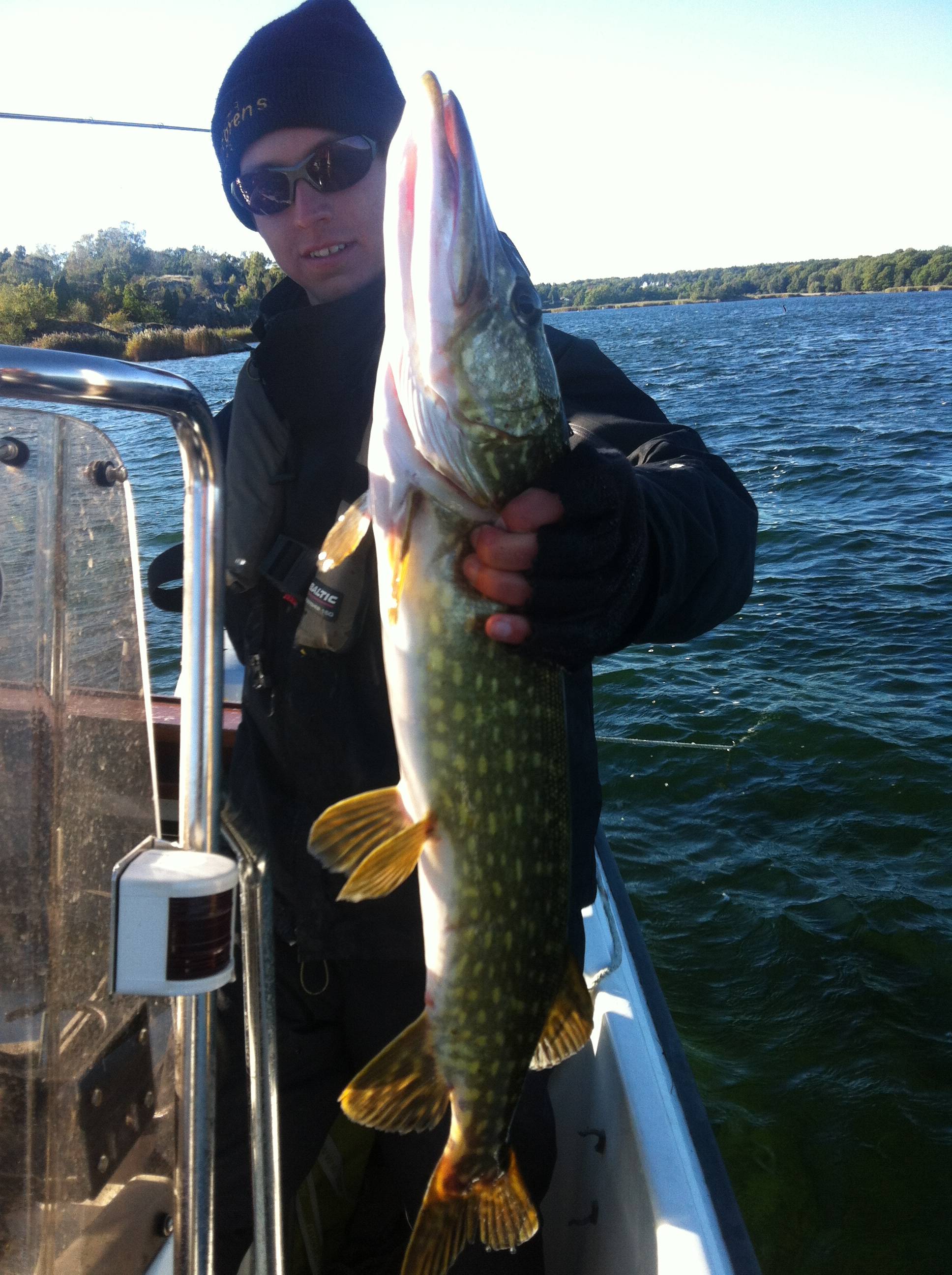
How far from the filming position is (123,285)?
235ft

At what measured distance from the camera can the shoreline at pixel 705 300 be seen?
12038cm

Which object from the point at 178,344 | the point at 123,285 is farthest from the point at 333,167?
the point at 123,285

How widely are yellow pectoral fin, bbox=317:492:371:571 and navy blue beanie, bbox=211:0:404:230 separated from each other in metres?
1.09

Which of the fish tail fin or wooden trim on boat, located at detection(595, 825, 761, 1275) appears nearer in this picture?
the fish tail fin

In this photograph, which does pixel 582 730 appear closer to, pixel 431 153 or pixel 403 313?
pixel 403 313

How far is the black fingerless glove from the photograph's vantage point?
140 centimetres

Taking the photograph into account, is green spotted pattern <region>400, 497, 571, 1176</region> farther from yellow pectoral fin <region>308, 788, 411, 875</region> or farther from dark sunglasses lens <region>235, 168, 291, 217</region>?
dark sunglasses lens <region>235, 168, 291, 217</region>

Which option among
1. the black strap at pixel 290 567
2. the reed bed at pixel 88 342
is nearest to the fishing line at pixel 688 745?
the black strap at pixel 290 567

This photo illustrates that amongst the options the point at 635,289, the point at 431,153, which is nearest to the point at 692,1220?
the point at 431,153

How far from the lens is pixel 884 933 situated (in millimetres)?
5266

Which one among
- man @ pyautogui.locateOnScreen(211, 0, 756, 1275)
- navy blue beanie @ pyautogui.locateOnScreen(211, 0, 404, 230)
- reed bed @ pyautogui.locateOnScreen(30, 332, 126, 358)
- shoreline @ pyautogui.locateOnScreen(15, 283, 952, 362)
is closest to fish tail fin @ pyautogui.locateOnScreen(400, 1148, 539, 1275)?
man @ pyautogui.locateOnScreen(211, 0, 756, 1275)

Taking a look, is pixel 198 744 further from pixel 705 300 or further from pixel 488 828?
pixel 705 300

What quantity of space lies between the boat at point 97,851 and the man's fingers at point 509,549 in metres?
0.40

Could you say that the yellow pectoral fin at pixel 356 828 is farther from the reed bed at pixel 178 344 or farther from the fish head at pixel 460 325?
the reed bed at pixel 178 344
